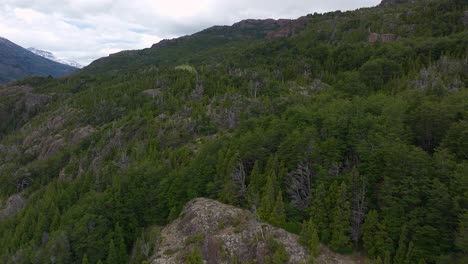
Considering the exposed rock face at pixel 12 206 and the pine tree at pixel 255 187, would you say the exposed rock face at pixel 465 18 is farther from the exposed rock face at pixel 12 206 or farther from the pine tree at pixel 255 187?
the exposed rock face at pixel 12 206

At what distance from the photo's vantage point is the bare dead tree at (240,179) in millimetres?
39312

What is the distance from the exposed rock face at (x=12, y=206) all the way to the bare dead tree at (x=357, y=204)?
6522cm

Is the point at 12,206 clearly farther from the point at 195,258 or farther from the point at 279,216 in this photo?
the point at 279,216

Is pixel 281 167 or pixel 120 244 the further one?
pixel 120 244

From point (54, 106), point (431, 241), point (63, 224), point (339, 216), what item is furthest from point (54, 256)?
point (54, 106)

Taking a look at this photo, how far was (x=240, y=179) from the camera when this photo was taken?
39969mm

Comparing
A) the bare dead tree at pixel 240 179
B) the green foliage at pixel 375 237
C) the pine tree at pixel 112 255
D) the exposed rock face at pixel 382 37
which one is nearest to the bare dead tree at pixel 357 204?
the green foliage at pixel 375 237

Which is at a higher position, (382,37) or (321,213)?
(382,37)

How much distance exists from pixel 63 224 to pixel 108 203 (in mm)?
7185

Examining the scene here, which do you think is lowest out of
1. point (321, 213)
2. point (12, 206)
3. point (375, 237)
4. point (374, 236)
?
point (12, 206)

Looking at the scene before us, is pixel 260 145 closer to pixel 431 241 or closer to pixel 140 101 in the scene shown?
pixel 431 241

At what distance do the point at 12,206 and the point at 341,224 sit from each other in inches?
2684

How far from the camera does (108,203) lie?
1741 inches

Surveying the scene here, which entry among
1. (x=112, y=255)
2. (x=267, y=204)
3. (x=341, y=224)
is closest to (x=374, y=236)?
(x=341, y=224)
